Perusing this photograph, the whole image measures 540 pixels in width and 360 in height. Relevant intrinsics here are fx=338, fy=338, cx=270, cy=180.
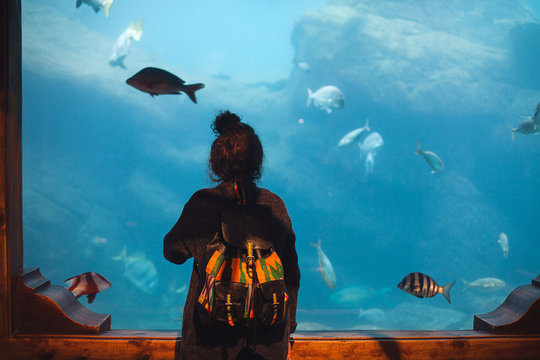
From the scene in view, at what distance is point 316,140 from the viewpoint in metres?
33.9

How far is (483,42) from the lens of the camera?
1096 inches

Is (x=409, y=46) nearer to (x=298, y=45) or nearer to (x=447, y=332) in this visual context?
(x=298, y=45)

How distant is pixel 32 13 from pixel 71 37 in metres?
3.69

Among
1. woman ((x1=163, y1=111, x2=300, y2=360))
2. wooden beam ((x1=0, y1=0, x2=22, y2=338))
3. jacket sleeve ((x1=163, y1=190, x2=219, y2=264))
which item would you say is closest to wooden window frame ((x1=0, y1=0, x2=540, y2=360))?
wooden beam ((x1=0, y1=0, x2=22, y2=338))

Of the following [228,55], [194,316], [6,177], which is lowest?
[194,316]

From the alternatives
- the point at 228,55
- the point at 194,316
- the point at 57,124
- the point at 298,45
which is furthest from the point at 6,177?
the point at 228,55

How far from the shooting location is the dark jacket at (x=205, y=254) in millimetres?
1208

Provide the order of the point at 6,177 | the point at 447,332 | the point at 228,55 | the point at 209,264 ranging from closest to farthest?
the point at 209,264 < the point at 6,177 < the point at 447,332 < the point at 228,55

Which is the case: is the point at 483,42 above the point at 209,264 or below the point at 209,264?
above

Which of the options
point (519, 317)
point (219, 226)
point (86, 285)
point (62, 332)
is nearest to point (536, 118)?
point (519, 317)

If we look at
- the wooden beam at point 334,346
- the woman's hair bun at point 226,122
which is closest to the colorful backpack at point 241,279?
the woman's hair bun at point 226,122

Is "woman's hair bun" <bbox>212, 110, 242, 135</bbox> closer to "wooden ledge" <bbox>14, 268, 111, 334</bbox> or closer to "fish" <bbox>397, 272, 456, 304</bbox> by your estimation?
"wooden ledge" <bbox>14, 268, 111, 334</bbox>

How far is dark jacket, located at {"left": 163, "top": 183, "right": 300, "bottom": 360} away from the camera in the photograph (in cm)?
121

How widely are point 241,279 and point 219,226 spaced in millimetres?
239
